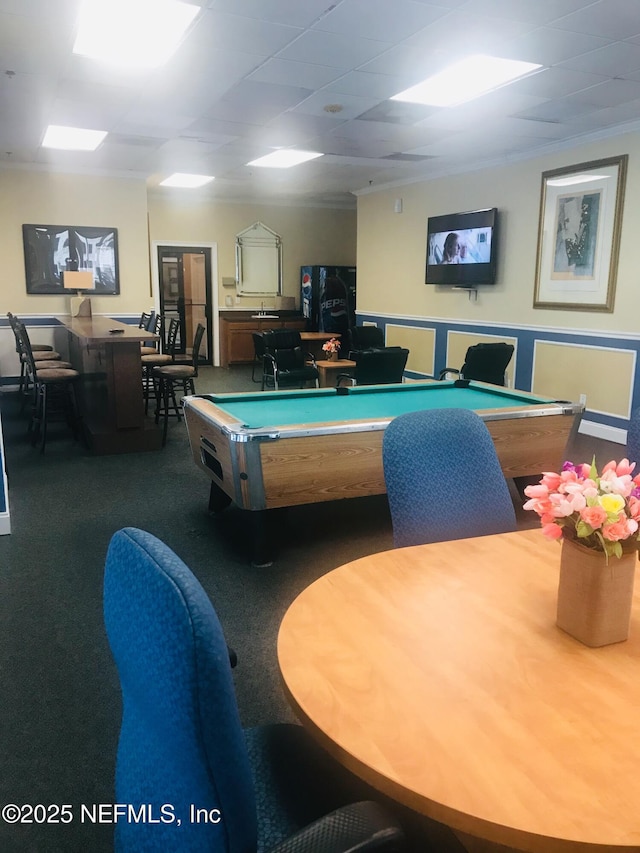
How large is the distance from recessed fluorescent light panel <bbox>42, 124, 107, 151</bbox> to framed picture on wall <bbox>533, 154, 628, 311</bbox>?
425 centimetres

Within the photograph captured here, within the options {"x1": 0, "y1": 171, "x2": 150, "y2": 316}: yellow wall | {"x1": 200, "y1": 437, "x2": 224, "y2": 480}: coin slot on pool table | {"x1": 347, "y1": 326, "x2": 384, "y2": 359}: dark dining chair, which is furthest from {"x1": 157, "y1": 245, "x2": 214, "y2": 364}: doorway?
{"x1": 200, "y1": 437, "x2": 224, "y2": 480}: coin slot on pool table

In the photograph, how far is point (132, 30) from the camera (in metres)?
3.64

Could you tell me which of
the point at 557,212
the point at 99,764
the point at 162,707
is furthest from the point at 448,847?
the point at 557,212

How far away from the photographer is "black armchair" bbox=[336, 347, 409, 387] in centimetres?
591

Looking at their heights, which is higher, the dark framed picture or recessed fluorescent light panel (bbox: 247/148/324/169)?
recessed fluorescent light panel (bbox: 247/148/324/169)

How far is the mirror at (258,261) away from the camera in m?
10.9

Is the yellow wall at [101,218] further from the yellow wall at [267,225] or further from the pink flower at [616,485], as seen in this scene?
the pink flower at [616,485]

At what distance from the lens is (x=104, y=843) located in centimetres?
172

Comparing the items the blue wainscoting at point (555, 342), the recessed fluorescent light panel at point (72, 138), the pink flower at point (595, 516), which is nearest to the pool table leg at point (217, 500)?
the pink flower at point (595, 516)

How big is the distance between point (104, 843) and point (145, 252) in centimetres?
791

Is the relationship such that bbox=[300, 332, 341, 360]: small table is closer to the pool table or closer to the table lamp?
the table lamp

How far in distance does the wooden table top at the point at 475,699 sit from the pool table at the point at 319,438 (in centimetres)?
154

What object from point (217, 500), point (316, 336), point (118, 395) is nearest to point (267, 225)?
point (316, 336)

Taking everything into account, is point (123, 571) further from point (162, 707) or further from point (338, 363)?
point (338, 363)
